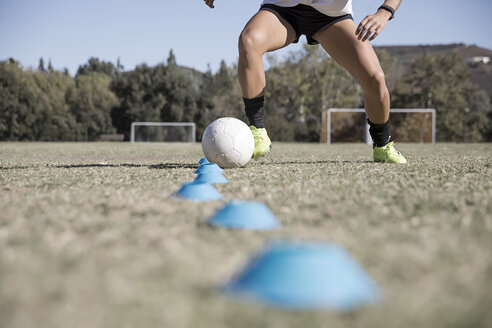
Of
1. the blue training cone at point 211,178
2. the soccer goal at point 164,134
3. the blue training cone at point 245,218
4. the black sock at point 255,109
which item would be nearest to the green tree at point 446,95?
the soccer goal at point 164,134

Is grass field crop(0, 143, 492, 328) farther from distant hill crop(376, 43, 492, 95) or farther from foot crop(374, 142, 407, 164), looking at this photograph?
distant hill crop(376, 43, 492, 95)

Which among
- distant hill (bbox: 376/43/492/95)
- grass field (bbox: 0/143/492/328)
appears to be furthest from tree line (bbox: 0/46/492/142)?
distant hill (bbox: 376/43/492/95)

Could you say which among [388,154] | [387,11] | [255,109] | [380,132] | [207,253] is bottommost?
[207,253]

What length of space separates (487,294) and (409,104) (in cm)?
3627

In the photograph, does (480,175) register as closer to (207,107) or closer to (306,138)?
(306,138)

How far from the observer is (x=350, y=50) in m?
4.39

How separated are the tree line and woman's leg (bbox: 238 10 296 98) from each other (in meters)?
19.1

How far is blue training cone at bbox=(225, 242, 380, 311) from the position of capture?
41.3 inches

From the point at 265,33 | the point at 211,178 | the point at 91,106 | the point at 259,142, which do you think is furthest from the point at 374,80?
the point at 91,106

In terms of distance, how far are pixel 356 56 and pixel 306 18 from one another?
1.93 ft

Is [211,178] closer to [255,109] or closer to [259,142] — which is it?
[259,142]

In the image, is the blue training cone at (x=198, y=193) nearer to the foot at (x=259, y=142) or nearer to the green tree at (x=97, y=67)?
the foot at (x=259, y=142)

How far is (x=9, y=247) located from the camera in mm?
1572

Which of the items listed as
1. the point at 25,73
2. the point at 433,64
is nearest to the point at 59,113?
the point at 25,73
